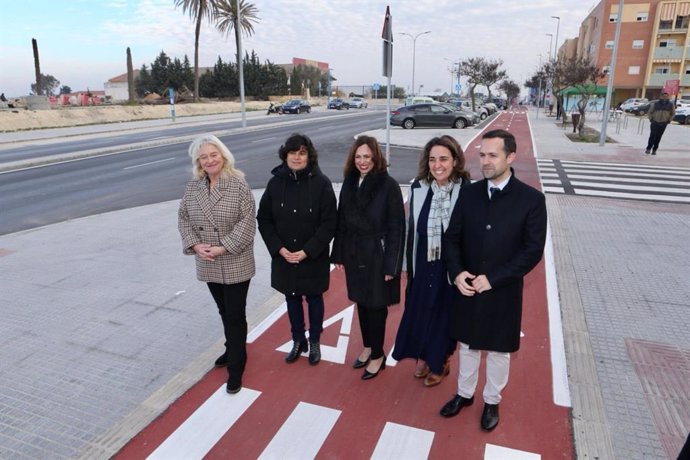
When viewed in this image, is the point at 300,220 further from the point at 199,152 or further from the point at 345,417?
the point at 345,417

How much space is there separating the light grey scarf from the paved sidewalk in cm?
146

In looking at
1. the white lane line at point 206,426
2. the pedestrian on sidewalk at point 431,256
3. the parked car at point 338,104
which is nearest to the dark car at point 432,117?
the pedestrian on sidewalk at point 431,256

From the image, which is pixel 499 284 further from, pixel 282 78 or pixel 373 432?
pixel 282 78

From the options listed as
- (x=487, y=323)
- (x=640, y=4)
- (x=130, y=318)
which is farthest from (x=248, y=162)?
(x=640, y=4)

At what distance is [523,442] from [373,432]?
37.1 inches

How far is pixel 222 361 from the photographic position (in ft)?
12.8

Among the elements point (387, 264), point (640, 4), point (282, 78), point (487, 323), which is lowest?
point (487, 323)

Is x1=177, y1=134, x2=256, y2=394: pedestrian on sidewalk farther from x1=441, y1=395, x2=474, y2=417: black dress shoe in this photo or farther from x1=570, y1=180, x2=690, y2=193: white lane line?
x1=570, y1=180, x2=690, y2=193: white lane line

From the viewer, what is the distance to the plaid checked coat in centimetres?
343

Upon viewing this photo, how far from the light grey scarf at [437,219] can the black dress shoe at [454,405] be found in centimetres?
98

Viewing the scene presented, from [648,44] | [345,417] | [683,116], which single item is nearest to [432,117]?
[683,116]

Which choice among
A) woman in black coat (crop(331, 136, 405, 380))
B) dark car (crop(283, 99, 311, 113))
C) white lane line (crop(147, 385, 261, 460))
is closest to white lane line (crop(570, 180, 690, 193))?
woman in black coat (crop(331, 136, 405, 380))

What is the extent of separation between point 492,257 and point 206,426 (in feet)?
7.08

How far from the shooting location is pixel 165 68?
65.9m
